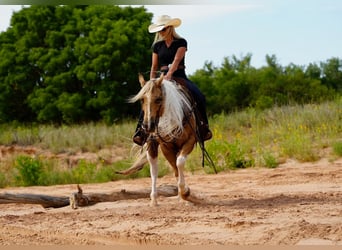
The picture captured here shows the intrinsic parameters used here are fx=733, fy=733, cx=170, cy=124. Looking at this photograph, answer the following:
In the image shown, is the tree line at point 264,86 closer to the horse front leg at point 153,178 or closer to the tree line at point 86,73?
the tree line at point 86,73

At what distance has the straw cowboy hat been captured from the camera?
9.74 metres

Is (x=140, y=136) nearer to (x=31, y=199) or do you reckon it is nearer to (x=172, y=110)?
(x=172, y=110)

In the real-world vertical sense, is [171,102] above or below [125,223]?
above

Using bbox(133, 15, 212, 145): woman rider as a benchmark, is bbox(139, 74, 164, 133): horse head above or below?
below

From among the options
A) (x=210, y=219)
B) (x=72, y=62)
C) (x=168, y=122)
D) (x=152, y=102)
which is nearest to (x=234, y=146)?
(x=168, y=122)

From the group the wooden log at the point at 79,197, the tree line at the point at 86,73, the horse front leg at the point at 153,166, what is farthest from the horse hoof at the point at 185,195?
the tree line at the point at 86,73

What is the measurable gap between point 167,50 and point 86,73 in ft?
61.7

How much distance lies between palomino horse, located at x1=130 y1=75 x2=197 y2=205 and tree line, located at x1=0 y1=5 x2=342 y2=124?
55.6 feet

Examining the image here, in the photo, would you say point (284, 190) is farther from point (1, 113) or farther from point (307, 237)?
point (1, 113)

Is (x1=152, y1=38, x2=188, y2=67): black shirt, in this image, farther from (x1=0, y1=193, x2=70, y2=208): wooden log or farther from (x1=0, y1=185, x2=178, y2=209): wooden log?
(x1=0, y1=193, x2=70, y2=208): wooden log

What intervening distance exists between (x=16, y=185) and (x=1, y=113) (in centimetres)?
1579

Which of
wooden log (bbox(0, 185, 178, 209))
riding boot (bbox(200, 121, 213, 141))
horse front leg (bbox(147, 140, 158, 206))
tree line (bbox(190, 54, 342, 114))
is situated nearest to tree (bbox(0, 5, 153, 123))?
tree line (bbox(190, 54, 342, 114))

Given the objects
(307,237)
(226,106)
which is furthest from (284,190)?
(226,106)

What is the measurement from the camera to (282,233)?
7.23 metres
